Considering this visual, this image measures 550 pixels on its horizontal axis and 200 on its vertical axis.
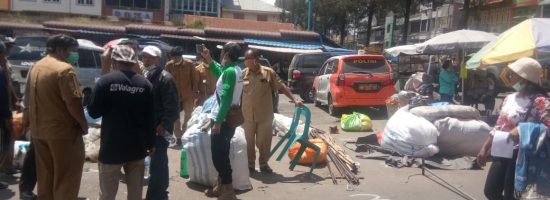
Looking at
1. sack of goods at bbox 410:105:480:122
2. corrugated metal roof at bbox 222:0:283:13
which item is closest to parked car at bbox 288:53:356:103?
sack of goods at bbox 410:105:480:122

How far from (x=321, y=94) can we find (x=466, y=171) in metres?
8.05

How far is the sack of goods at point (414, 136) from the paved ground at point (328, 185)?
0.41m

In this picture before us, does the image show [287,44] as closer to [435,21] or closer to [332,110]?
[332,110]

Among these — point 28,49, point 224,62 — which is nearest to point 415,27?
point 28,49

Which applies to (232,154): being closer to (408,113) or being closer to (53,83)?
(53,83)

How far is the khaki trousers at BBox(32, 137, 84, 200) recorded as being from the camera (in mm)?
4547

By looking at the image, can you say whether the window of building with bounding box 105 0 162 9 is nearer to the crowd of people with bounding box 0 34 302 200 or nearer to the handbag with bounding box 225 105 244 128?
the crowd of people with bounding box 0 34 302 200

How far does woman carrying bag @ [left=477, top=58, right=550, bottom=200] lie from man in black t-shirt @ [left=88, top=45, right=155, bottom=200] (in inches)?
115

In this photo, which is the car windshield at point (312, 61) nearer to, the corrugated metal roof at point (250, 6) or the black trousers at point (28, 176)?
the black trousers at point (28, 176)

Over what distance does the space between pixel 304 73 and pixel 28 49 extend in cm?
923

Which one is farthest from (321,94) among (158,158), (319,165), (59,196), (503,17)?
(503,17)

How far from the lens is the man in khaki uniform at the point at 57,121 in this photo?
14.5 ft

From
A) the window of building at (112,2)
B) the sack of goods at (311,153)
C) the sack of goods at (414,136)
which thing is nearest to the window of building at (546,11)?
the sack of goods at (414,136)

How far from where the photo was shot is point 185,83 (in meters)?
9.25
